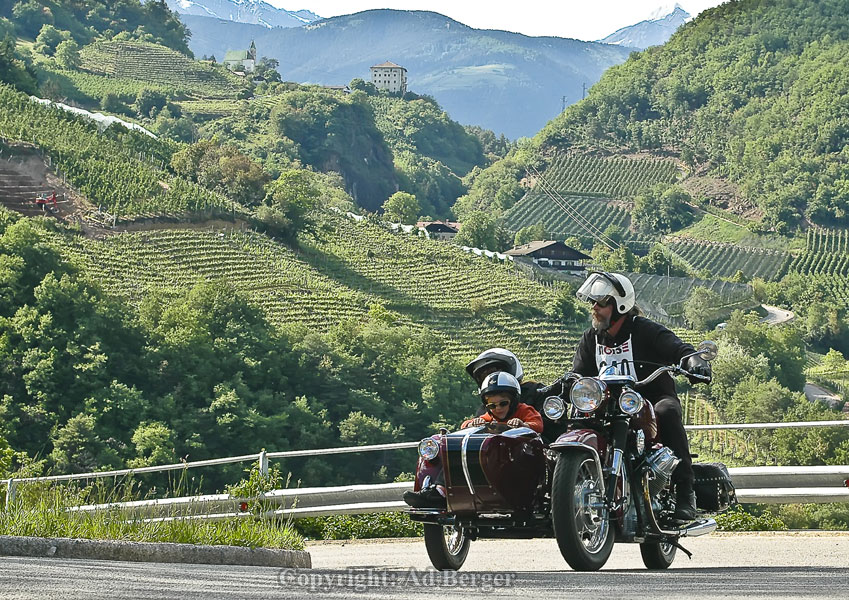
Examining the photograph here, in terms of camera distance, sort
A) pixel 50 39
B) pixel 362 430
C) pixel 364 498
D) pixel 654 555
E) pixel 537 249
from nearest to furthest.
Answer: pixel 654 555
pixel 364 498
pixel 362 430
pixel 537 249
pixel 50 39

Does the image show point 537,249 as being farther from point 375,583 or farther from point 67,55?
point 375,583

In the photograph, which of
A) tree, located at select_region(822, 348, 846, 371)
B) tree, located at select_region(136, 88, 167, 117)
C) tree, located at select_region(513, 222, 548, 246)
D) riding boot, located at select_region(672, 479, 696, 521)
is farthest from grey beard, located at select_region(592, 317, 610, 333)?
tree, located at select_region(136, 88, 167, 117)

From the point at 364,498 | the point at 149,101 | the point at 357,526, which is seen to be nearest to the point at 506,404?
the point at 364,498

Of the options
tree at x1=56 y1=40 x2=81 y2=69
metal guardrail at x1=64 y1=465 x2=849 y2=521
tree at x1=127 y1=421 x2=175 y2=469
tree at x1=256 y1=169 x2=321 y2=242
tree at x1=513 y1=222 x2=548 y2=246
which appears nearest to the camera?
metal guardrail at x1=64 y1=465 x2=849 y2=521

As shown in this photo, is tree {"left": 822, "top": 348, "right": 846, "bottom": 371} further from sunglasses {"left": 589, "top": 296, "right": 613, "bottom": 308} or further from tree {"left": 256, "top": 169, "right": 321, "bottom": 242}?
sunglasses {"left": 589, "top": 296, "right": 613, "bottom": 308}

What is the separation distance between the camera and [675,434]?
Answer: 21.5 feet

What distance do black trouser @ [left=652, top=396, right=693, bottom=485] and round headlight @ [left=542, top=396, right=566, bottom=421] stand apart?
0.52 meters

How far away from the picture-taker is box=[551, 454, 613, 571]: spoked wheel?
226 inches

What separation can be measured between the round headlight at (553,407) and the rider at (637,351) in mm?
362

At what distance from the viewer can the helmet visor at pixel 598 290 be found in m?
6.63

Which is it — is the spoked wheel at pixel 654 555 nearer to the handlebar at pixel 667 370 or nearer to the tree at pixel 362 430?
the handlebar at pixel 667 370

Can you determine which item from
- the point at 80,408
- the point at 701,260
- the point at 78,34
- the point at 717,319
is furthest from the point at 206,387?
the point at 78,34

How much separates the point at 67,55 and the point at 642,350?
544ft

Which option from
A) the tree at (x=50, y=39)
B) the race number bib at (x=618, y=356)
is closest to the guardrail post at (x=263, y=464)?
the race number bib at (x=618, y=356)
